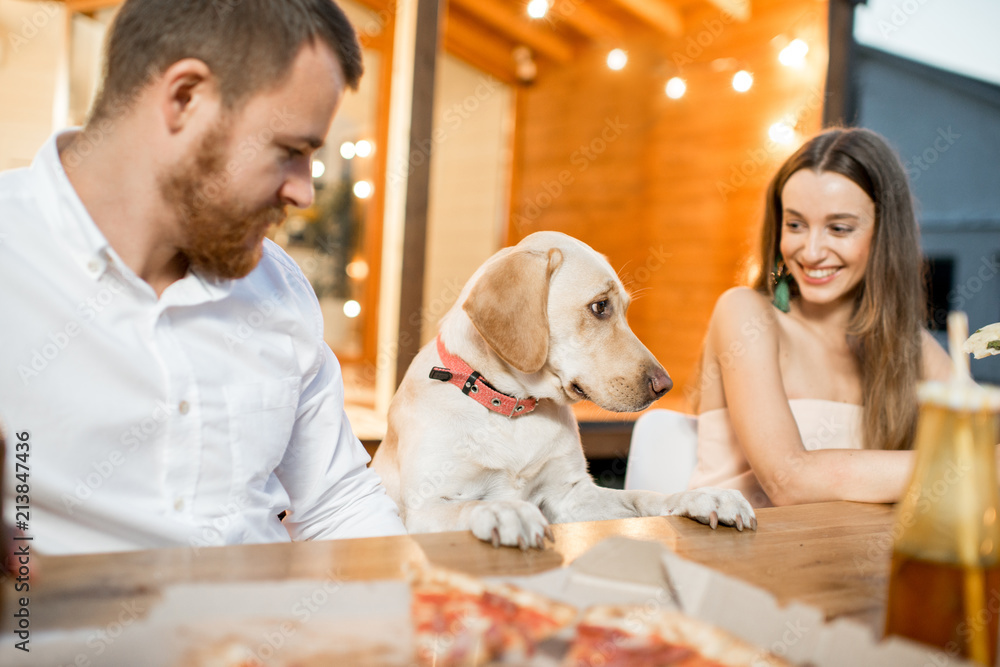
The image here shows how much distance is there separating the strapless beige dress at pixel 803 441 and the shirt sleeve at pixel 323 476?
97 cm

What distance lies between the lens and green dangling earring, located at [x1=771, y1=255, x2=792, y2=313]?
2.00 m

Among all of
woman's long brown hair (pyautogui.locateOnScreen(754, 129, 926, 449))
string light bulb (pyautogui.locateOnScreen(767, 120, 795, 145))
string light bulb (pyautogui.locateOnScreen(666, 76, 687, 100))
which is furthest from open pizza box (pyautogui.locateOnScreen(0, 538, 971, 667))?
string light bulb (pyautogui.locateOnScreen(666, 76, 687, 100))

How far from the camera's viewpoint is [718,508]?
1104 millimetres

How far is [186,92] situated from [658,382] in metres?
1.16

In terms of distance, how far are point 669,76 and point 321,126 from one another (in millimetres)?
6803

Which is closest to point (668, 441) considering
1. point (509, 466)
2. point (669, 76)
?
point (509, 466)

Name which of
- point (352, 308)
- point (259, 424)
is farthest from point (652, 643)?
point (352, 308)

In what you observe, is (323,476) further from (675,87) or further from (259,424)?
(675,87)

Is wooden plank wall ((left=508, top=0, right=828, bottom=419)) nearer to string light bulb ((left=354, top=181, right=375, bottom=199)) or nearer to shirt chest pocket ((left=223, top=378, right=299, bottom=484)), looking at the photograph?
string light bulb ((left=354, top=181, right=375, bottom=199))

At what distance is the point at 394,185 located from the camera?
12.2 feet

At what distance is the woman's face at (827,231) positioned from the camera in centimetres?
184

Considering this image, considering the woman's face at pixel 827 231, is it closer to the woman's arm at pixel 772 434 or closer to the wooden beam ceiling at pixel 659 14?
the woman's arm at pixel 772 434

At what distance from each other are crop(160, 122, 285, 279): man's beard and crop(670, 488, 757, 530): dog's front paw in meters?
0.79

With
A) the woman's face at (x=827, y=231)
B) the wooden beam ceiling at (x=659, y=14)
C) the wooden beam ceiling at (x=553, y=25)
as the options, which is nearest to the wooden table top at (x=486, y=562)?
the woman's face at (x=827, y=231)
